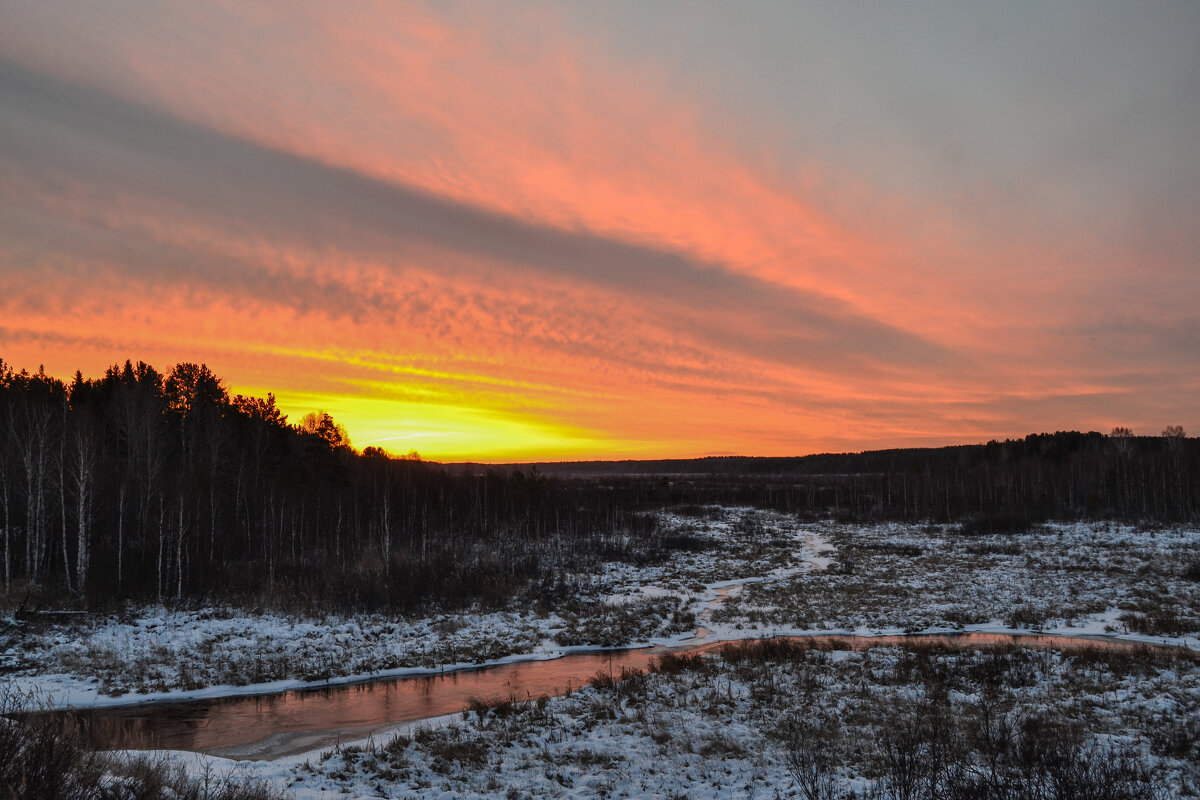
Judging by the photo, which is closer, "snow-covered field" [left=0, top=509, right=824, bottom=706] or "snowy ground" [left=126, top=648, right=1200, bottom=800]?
"snowy ground" [left=126, top=648, right=1200, bottom=800]

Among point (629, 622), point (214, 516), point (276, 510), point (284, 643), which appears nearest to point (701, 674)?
point (629, 622)

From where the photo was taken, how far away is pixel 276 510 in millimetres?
53719

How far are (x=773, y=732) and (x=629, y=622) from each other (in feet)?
51.9

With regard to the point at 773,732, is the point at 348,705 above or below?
below

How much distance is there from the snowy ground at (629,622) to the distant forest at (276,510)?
3.83 metres

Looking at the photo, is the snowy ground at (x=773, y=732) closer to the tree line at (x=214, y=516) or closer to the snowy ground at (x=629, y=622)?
the snowy ground at (x=629, y=622)

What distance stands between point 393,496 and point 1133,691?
64988 mm

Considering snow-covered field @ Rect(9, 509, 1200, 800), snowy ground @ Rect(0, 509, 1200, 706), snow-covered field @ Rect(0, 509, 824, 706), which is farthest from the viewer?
snowy ground @ Rect(0, 509, 1200, 706)

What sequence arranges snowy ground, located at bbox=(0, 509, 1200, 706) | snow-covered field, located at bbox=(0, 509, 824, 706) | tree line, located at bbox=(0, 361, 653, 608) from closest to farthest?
snow-covered field, located at bbox=(0, 509, 824, 706), snowy ground, located at bbox=(0, 509, 1200, 706), tree line, located at bbox=(0, 361, 653, 608)

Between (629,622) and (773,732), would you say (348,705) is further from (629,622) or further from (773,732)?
(629,622)

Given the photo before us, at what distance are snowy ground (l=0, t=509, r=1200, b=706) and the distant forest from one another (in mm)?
3827

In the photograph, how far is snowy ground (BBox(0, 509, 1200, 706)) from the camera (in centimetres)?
2184

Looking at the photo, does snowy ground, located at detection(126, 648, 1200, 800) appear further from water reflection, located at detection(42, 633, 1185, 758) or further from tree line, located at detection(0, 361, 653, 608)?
tree line, located at detection(0, 361, 653, 608)

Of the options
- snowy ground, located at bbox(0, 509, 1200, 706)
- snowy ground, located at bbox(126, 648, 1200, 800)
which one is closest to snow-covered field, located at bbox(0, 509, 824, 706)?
snowy ground, located at bbox(0, 509, 1200, 706)
